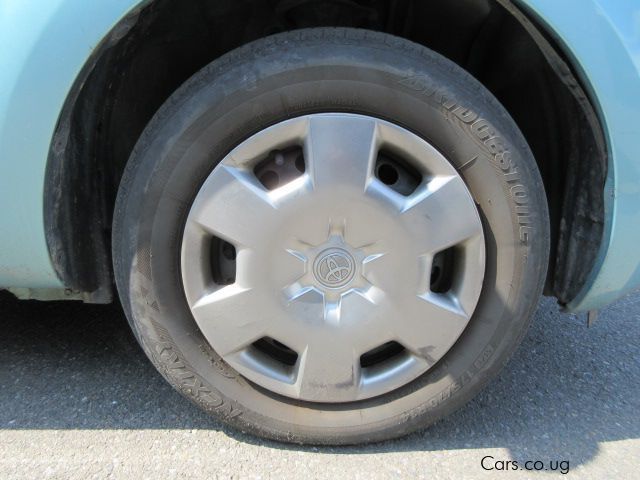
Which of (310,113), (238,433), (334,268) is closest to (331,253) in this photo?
(334,268)

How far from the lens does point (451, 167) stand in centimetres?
153

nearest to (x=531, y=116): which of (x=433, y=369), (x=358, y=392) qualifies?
(x=433, y=369)

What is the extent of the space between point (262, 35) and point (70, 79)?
0.66 m

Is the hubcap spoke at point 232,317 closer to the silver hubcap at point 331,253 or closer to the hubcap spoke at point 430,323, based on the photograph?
the silver hubcap at point 331,253

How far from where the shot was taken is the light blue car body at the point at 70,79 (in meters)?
1.39

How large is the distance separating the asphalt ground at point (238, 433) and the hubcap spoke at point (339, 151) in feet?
2.65

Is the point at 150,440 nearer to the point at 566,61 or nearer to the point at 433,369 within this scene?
the point at 433,369

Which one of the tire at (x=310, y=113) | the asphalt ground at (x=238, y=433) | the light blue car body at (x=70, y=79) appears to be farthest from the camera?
the asphalt ground at (x=238, y=433)

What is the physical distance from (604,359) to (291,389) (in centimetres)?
134

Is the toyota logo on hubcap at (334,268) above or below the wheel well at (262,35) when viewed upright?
below

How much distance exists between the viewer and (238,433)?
1787 millimetres

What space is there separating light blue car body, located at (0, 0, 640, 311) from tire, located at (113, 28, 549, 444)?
0.67 ft

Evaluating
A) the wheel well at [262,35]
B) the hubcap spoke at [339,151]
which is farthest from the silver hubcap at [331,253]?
the wheel well at [262,35]

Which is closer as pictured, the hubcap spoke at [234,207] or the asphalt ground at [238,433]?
the hubcap spoke at [234,207]
